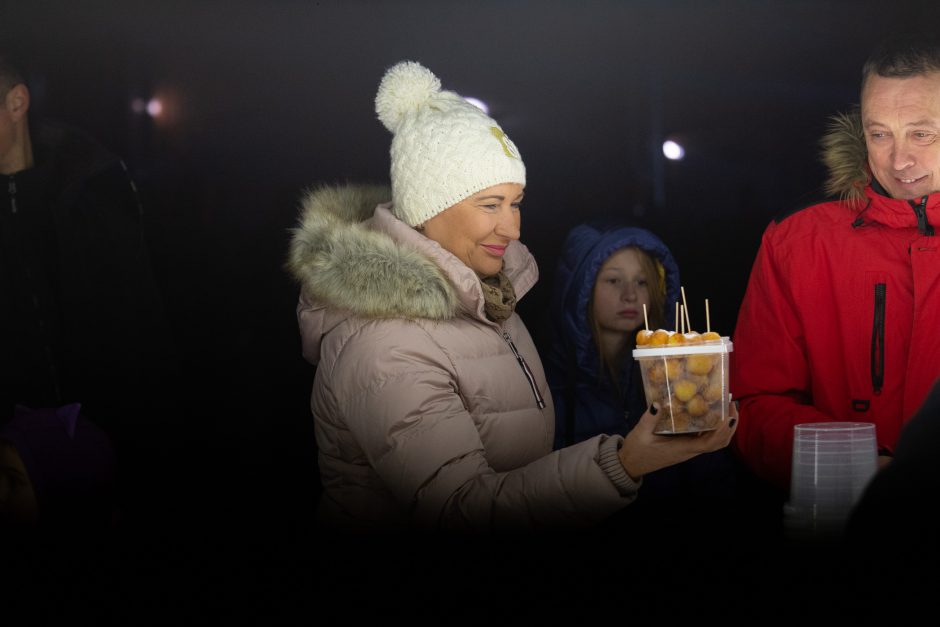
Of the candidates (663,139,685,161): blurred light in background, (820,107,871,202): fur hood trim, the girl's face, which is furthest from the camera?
(663,139,685,161): blurred light in background

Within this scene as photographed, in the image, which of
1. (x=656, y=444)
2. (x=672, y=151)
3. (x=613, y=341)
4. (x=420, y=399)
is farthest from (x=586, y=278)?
(x=656, y=444)

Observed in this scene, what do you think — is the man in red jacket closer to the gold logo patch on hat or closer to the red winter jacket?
the red winter jacket

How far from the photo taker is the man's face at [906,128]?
2.40m

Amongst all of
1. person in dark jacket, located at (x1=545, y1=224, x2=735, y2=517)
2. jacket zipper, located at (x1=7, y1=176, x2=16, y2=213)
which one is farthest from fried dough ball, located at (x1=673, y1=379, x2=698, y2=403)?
jacket zipper, located at (x1=7, y1=176, x2=16, y2=213)

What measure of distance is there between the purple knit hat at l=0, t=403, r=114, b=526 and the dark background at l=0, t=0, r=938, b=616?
1.03 m

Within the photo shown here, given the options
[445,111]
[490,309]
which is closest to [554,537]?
[490,309]

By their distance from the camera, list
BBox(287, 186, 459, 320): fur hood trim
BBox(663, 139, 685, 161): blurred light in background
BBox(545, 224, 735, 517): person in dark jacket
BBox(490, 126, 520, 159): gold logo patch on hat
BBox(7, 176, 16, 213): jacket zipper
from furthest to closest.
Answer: BBox(663, 139, 685, 161): blurred light in background < BBox(545, 224, 735, 517): person in dark jacket < BBox(7, 176, 16, 213): jacket zipper < BBox(490, 126, 520, 159): gold logo patch on hat < BBox(287, 186, 459, 320): fur hood trim

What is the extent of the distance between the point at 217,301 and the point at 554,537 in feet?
6.89

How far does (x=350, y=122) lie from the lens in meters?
3.92

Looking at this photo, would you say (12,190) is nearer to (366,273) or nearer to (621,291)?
(366,273)

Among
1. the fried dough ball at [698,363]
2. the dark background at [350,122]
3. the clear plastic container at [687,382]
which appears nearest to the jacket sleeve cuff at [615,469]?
the clear plastic container at [687,382]

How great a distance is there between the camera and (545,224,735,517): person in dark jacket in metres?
3.51

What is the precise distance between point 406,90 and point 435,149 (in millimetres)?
240

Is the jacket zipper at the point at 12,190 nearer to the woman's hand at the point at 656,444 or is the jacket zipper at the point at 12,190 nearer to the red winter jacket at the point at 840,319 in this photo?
the woman's hand at the point at 656,444
